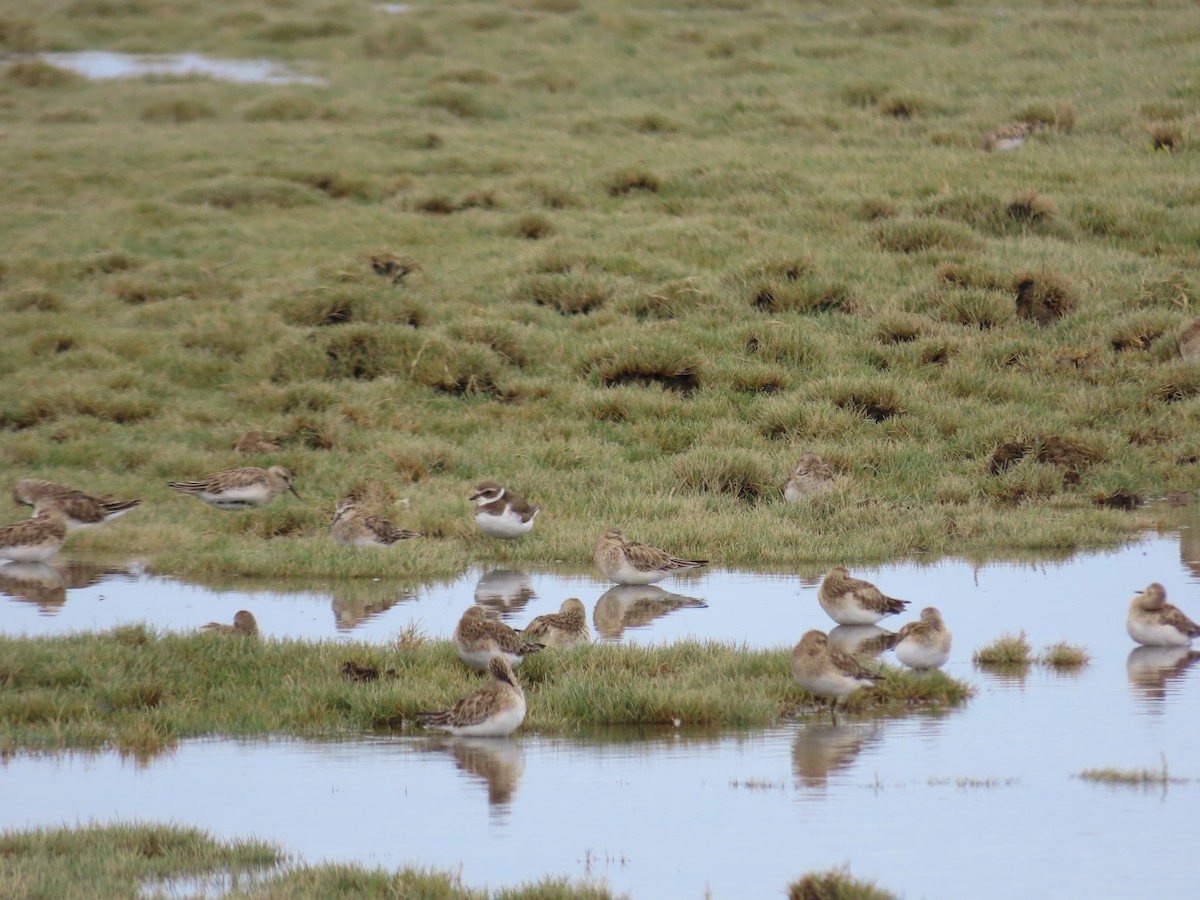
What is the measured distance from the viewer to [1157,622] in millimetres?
10047

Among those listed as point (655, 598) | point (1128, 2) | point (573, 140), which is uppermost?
point (1128, 2)

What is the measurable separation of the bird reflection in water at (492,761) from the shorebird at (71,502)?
6.14 meters

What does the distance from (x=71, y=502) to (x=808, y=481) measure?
6.29 metres

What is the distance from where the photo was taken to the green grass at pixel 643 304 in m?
14.9

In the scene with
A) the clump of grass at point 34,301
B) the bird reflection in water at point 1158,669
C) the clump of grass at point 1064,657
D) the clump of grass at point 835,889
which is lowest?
the bird reflection in water at point 1158,669

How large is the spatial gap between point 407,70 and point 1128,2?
52.1 feet

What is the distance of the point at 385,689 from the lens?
30.3 feet

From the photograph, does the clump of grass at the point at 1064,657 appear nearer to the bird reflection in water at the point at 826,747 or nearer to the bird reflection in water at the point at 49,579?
the bird reflection in water at the point at 826,747

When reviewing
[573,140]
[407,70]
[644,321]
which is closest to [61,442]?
[644,321]

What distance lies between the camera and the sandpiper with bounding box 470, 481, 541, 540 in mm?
13273

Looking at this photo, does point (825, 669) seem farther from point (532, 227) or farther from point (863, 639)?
point (532, 227)

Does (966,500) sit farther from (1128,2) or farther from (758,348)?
(1128,2)

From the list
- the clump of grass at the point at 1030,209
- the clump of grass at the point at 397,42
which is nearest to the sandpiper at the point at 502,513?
the clump of grass at the point at 1030,209

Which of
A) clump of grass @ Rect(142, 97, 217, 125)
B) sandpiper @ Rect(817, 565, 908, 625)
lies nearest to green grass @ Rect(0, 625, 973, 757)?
sandpiper @ Rect(817, 565, 908, 625)
